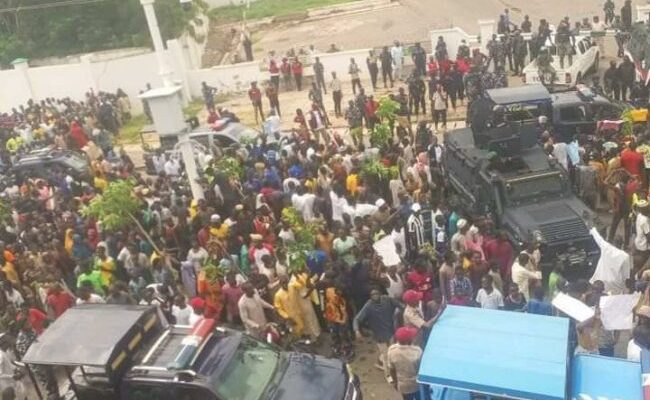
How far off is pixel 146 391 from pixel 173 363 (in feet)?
1.33

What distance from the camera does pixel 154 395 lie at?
299 inches

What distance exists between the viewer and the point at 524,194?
11.5 meters

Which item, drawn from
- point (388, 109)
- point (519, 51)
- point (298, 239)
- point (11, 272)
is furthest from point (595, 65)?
point (11, 272)

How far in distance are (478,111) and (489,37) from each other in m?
12.4

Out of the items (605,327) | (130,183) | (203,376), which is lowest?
(605,327)

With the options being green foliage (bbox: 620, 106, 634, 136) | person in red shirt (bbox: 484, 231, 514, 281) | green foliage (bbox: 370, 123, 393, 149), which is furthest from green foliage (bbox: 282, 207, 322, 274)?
green foliage (bbox: 620, 106, 634, 136)

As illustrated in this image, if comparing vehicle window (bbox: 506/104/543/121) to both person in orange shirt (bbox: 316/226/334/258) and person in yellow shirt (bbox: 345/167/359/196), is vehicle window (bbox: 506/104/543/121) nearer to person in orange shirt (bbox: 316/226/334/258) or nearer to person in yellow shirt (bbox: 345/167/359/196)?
person in yellow shirt (bbox: 345/167/359/196)

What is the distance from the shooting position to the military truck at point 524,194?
10.6 m

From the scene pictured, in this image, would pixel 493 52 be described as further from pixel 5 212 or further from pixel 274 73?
pixel 5 212

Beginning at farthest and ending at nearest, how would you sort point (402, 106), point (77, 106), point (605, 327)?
1. point (77, 106)
2. point (402, 106)
3. point (605, 327)

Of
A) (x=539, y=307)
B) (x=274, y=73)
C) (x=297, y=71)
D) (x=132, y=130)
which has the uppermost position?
(x=274, y=73)

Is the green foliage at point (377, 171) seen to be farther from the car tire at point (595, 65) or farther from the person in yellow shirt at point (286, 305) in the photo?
the car tire at point (595, 65)

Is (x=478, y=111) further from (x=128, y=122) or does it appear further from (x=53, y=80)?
(x=53, y=80)

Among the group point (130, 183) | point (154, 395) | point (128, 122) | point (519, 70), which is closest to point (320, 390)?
point (154, 395)
